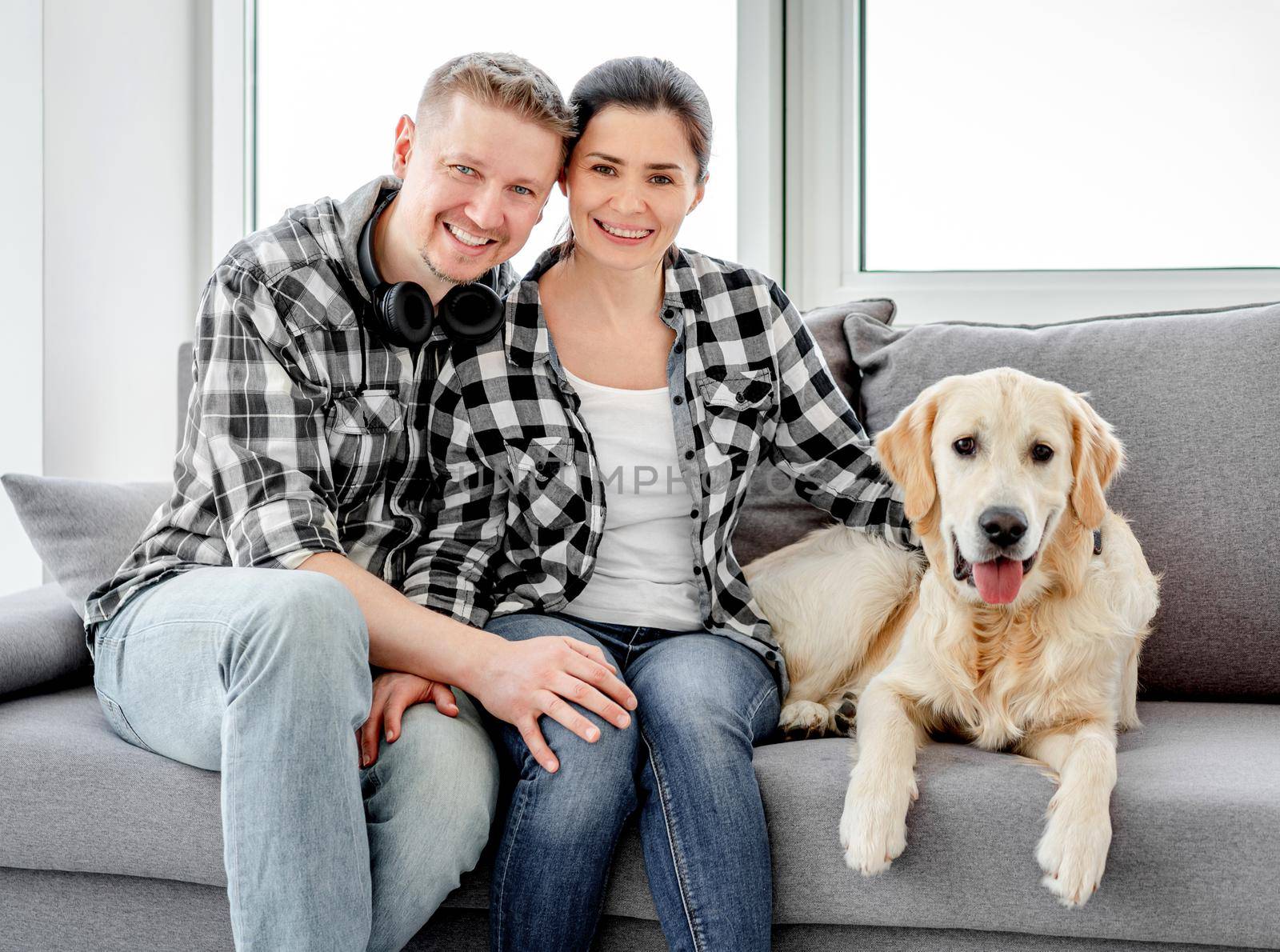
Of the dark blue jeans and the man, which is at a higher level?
the man

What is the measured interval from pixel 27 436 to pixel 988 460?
7.60ft

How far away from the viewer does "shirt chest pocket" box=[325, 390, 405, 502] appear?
146cm

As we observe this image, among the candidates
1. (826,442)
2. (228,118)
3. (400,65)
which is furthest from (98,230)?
(826,442)

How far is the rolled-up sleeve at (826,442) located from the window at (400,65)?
40.5 inches

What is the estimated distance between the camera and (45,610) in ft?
5.53

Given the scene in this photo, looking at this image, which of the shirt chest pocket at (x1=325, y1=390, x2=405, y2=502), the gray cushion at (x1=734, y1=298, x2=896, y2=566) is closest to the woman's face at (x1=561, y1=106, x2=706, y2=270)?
the shirt chest pocket at (x1=325, y1=390, x2=405, y2=502)

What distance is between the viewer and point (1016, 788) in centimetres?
124

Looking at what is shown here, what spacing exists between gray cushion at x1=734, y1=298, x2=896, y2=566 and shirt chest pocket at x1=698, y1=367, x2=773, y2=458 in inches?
11.4

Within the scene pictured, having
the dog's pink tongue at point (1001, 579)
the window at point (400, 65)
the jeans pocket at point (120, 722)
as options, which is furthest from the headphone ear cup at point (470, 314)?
the window at point (400, 65)

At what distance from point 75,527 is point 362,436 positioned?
25.7 inches

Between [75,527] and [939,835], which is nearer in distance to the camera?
[939,835]

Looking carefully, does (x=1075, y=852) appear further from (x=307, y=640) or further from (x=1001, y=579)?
(x=307, y=640)

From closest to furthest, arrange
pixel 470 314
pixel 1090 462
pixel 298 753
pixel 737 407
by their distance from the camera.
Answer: pixel 298 753 → pixel 1090 462 → pixel 470 314 → pixel 737 407

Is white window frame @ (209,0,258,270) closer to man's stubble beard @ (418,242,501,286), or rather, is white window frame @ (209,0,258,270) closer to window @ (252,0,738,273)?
window @ (252,0,738,273)
